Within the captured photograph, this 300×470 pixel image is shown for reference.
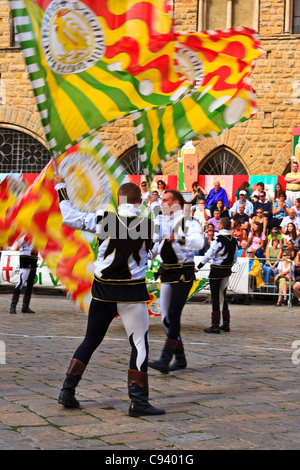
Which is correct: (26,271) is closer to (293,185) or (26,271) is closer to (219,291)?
(219,291)

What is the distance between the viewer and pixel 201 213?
2153 centimetres

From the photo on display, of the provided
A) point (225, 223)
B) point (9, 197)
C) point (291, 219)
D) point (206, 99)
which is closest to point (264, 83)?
point (291, 219)

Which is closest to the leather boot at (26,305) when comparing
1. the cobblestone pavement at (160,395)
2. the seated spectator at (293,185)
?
the cobblestone pavement at (160,395)

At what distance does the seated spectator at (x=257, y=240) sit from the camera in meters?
19.7

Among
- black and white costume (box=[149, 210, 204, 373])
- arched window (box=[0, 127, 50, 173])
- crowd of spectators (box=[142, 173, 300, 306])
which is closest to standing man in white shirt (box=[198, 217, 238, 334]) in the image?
black and white costume (box=[149, 210, 204, 373])

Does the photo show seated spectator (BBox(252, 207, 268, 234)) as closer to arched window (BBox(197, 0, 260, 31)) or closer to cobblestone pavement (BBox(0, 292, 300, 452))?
cobblestone pavement (BBox(0, 292, 300, 452))

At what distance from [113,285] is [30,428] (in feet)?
4.69

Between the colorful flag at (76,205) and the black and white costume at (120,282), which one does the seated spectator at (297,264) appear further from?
the black and white costume at (120,282)

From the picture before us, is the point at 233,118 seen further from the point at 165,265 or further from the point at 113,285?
the point at 113,285

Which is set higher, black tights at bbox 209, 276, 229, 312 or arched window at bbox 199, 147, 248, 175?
arched window at bbox 199, 147, 248, 175

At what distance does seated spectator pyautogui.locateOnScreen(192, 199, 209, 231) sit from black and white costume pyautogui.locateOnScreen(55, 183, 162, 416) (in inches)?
563

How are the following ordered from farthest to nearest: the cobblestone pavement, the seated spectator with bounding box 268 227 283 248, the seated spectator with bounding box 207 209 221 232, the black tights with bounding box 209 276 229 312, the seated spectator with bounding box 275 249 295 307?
the seated spectator with bounding box 207 209 221 232, the seated spectator with bounding box 268 227 283 248, the seated spectator with bounding box 275 249 295 307, the black tights with bounding box 209 276 229 312, the cobblestone pavement

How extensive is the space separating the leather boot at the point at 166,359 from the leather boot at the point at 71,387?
204 centimetres

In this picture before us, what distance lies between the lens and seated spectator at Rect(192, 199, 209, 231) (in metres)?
21.3
